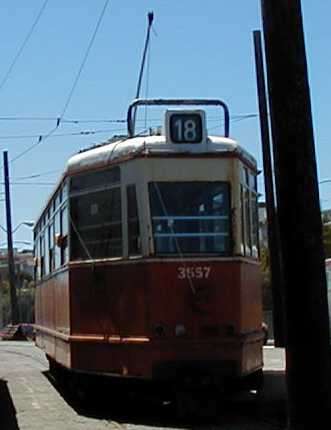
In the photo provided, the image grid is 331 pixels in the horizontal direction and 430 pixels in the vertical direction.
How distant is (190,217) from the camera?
1209 centimetres

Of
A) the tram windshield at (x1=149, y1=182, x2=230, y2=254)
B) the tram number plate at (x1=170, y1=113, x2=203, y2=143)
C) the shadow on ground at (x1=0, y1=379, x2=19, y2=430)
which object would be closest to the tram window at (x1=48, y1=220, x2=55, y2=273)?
the shadow on ground at (x1=0, y1=379, x2=19, y2=430)

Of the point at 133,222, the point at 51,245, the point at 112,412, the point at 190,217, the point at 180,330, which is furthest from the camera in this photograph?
the point at 51,245

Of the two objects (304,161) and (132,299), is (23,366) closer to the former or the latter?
(132,299)

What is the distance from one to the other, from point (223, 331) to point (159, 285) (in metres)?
0.93

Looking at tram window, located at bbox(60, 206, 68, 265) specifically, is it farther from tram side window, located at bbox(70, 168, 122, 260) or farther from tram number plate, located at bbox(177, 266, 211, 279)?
tram number plate, located at bbox(177, 266, 211, 279)

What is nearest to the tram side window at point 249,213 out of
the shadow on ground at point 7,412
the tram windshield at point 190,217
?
the tram windshield at point 190,217

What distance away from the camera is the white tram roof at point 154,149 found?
1221 cm

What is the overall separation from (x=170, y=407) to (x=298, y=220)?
21.9ft

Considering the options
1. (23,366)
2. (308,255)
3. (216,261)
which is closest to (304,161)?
(308,255)

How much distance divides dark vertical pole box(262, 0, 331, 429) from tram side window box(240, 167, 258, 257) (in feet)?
16.7

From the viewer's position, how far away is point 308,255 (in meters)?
7.25

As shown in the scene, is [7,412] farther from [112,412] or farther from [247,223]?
[247,223]

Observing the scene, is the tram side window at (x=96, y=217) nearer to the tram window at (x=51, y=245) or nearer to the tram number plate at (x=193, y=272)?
the tram number plate at (x=193, y=272)

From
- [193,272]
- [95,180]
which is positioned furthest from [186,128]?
[193,272]
